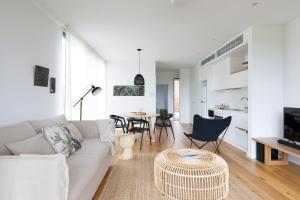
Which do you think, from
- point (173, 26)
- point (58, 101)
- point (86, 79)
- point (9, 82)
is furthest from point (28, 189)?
point (86, 79)

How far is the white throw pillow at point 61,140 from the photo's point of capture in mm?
2279

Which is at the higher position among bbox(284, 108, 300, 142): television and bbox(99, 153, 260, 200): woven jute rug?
bbox(284, 108, 300, 142): television

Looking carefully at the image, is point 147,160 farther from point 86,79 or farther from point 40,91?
point 86,79

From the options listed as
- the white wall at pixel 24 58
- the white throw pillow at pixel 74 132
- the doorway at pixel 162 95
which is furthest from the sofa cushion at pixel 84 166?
the doorway at pixel 162 95

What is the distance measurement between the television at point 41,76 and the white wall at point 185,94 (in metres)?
7.22

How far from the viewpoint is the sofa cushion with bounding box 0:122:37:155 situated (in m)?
1.77

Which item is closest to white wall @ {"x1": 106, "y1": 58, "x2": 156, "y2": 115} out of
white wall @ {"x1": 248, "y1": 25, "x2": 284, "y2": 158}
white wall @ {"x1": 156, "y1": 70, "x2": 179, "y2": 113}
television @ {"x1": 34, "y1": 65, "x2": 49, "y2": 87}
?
white wall @ {"x1": 156, "y1": 70, "x2": 179, "y2": 113}

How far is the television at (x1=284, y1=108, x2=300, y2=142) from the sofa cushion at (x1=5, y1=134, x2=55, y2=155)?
3.53 meters

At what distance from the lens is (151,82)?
25.4ft

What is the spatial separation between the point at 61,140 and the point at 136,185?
113 centimetres

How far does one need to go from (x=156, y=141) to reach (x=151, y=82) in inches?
111

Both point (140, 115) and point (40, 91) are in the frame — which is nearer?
point (40, 91)

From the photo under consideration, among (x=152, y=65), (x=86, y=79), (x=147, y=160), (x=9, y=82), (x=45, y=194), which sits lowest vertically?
(x=147, y=160)

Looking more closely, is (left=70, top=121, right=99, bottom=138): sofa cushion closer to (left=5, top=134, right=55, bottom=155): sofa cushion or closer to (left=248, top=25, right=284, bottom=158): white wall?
(left=5, top=134, right=55, bottom=155): sofa cushion
